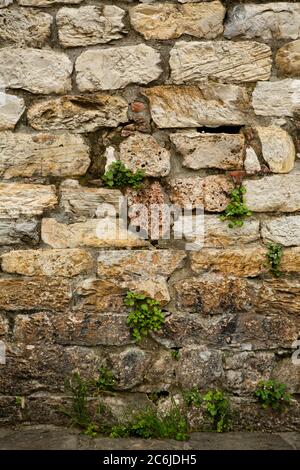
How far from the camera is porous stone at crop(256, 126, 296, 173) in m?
2.64

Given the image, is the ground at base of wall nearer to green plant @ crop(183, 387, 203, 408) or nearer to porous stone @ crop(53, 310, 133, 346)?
green plant @ crop(183, 387, 203, 408)

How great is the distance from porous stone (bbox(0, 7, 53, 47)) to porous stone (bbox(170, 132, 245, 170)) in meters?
0.87

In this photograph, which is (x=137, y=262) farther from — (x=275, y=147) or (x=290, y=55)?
(x=290, y=55)

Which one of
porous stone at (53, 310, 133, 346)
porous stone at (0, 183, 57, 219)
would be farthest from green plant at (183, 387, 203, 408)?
porous stone at (0, 183, 57, 219)

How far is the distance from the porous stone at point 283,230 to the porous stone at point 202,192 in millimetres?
261

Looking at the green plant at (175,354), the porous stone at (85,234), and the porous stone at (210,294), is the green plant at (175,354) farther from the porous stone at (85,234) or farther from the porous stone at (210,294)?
the porous stone at (85,234)

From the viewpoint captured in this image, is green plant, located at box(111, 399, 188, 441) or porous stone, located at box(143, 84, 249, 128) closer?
green plant, located at box(111, 399, 188, 441)

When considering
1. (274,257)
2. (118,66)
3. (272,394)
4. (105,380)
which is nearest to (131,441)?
(105,380)

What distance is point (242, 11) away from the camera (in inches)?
103

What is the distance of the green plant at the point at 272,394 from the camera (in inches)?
103

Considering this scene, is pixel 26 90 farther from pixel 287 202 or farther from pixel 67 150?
pixel 287 202

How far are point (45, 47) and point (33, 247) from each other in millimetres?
1058

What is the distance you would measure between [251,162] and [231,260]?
534mm

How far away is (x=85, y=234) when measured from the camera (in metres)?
2.64
